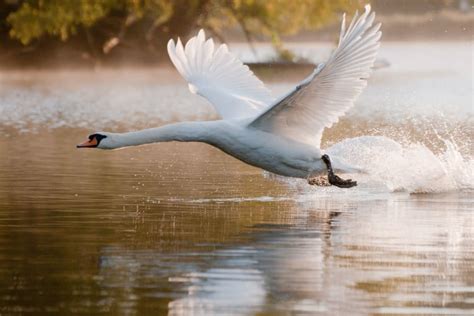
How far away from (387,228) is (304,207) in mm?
1800

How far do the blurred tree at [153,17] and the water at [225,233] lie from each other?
1056 inches

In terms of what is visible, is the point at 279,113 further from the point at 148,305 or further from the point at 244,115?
the point at 148,305

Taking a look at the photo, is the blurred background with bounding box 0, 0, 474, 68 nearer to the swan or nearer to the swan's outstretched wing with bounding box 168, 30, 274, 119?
the swan's outstretched wing with bounding box 168, 30, 274, 119

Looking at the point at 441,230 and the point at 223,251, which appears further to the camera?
the point at 441,230

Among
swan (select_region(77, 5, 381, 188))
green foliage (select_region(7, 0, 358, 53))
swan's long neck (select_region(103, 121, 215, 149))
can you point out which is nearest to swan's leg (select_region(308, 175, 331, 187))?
swan (select_region(77, 5, 381, 188))

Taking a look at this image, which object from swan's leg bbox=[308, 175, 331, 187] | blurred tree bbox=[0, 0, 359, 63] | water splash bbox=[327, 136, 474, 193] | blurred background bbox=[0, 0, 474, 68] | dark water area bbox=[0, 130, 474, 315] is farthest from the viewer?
blurred background bbox=[0, 0, 474, 68]

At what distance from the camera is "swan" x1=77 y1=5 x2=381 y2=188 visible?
519 inches

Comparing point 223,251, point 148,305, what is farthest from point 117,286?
point 223,251

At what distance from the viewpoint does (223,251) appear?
1155cm

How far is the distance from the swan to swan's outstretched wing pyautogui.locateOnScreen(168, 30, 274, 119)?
468mm

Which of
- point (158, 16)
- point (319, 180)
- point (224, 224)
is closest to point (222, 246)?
point (224, 224)

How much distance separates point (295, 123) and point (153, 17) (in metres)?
43.5

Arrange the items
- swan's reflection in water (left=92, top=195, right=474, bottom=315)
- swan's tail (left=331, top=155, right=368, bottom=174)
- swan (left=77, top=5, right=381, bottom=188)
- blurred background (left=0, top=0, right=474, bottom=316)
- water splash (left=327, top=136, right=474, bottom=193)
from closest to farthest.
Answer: swan's reflection in water (left=92, top=195, right=474, bottom=315)
blurred background (left=0, top=0, right=474, bottom=316)
swan (left=77, top=5, right=381, bottom=188)
swan's tail (left=331, top=155, right=368, bottom=174)
water splash (left=327, top=136, right=474, bottom=193)

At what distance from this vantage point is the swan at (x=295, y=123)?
43.2 ft
